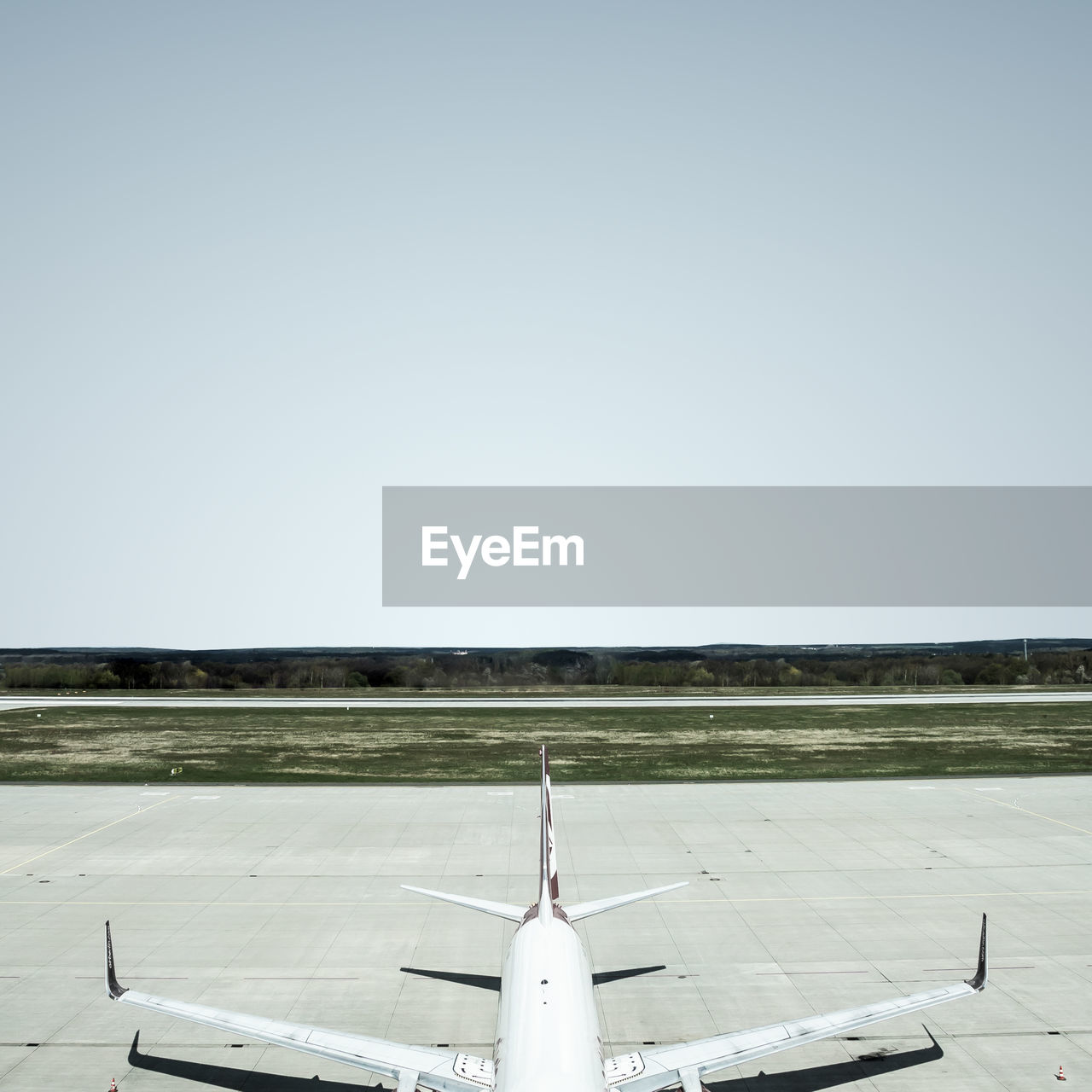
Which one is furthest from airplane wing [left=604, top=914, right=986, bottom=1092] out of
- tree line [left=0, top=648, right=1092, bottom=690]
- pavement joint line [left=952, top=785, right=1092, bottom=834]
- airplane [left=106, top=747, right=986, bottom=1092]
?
tree line [left=0, top=648, right=1092, bottom=690]

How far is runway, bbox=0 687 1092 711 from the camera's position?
4038 inches

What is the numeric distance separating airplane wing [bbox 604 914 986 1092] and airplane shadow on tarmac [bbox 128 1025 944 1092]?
7.55 ft

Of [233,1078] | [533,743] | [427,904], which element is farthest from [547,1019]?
[533,743]

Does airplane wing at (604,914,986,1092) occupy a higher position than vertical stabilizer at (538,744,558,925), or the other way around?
vertical stabilizer at (538,744,558,925)

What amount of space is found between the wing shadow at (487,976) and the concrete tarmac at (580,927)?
0.14 m

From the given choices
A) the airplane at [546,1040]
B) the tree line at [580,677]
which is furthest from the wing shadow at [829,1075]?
the tree line at [580,677]

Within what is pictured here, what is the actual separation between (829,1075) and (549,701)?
92.4m

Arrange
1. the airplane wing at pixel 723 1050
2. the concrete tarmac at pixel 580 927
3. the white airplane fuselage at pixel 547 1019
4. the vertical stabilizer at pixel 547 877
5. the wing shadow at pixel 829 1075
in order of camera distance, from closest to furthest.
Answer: the white airplane fuselage at pixel 547 1019 → the airplane wing at pixel 723 1050 → the vertical stabilizer at pixel 547 877 → the wing shadow at pixel 829 1075 → the concrete tarmac at pixel 580 927

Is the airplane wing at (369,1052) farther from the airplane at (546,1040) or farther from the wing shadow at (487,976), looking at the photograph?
the wing shadow at (487,976)

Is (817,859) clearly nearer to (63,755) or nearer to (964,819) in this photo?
(964,819)

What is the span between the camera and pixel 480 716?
297 ft

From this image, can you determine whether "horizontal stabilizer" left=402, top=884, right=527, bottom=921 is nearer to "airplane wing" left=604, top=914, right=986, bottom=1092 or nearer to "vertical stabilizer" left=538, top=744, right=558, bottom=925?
"vertical stabilizer" left=538, top=744, right=558, bottom=925

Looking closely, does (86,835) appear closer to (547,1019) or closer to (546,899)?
(546,899)

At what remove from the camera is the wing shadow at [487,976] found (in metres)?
23.1
